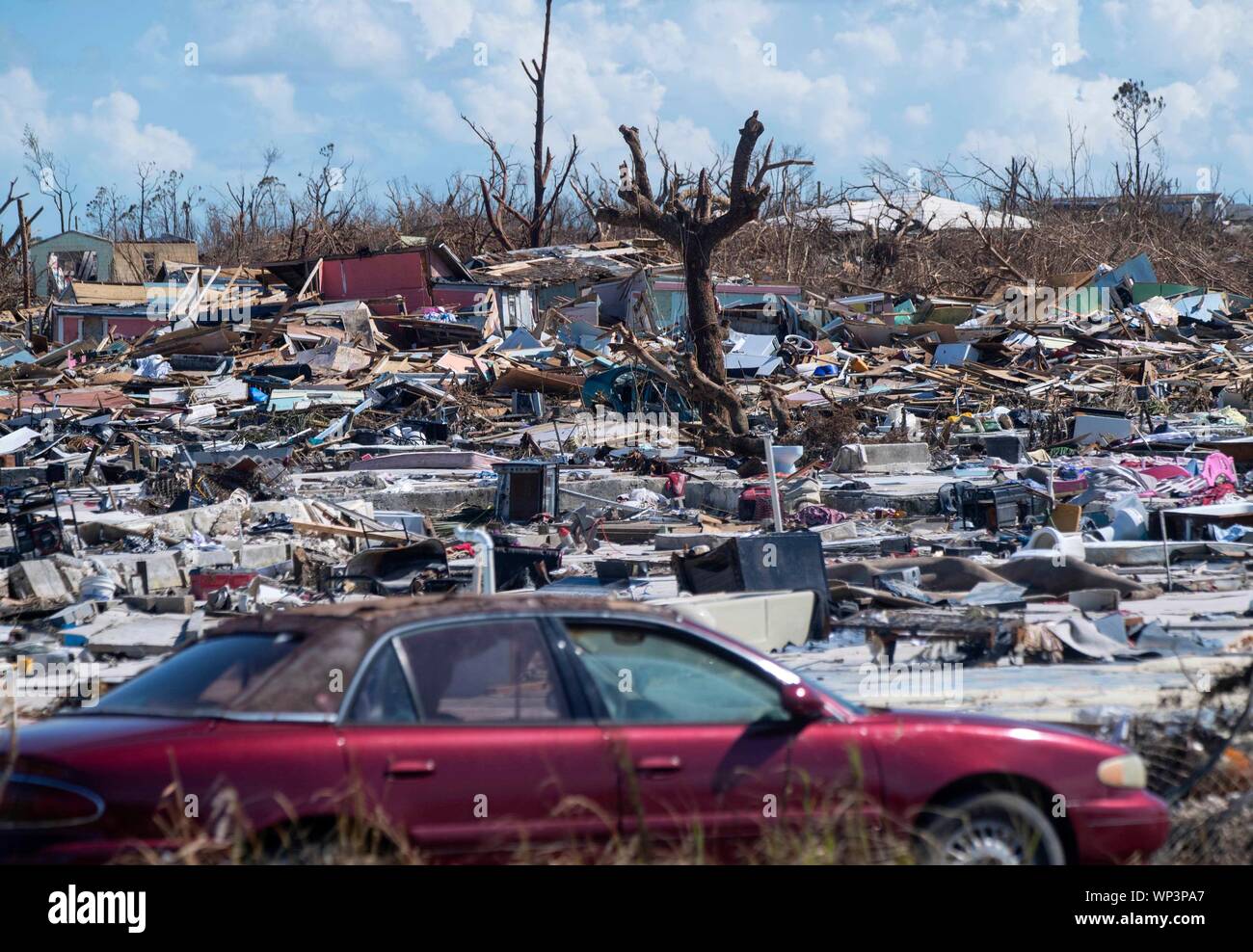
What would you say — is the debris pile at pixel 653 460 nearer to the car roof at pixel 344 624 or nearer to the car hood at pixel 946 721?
the car hood at pixel 946 721

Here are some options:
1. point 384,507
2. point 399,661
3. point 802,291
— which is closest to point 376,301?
point 802,291

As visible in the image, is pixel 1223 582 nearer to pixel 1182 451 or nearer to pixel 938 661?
pixel 938 661

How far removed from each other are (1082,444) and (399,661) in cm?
1645

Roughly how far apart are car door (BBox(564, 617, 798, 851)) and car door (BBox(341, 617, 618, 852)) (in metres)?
0.10

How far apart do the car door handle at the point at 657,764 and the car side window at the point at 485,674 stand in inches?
10.9

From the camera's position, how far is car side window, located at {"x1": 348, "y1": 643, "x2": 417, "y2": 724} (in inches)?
157

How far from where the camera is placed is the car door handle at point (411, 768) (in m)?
3.87

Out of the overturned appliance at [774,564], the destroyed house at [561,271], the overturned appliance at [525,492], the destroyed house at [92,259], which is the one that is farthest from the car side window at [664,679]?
the destroyed house at [92,259]

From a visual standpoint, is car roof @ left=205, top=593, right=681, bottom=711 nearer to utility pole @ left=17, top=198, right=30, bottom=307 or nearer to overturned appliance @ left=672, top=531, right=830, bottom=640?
overturned appliance @ left=672, top=531, right=830, bottom=640

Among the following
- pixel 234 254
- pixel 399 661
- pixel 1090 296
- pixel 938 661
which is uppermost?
pixel 234 254

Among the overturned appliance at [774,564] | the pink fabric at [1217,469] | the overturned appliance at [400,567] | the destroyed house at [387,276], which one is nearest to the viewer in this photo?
the overturned appliance at [774,564]

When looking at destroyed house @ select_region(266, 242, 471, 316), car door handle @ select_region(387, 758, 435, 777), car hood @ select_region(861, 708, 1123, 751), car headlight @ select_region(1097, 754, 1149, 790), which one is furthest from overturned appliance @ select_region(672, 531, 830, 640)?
destroyed house @ select_region(266, 242, 471, 316)

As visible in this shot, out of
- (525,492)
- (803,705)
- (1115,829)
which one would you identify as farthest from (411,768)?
(525,492)

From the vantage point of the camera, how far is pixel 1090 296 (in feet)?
101
